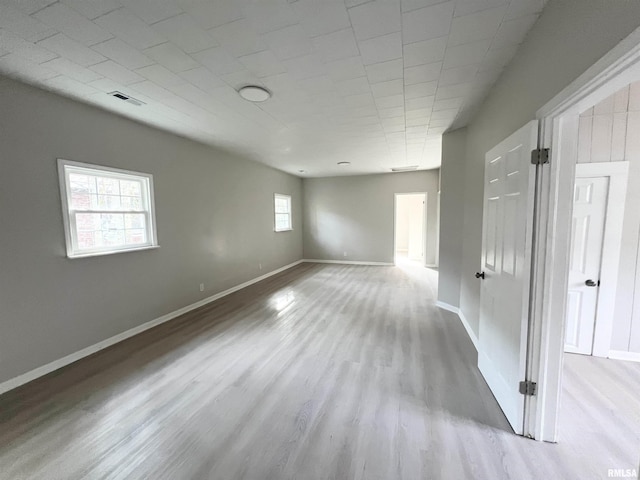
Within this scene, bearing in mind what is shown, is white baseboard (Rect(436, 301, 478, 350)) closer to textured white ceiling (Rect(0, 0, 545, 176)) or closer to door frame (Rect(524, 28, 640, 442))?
door frame (Rect(524, 28, 640, 442))

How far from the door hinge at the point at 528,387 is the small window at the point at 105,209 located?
3.96 m

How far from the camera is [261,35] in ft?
5.48

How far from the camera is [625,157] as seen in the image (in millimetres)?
2236

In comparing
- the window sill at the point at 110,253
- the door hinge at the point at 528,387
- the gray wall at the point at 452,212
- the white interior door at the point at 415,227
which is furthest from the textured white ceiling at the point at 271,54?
the white interior door at the point at 415,227

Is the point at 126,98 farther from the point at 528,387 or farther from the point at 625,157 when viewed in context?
the point at 625,157

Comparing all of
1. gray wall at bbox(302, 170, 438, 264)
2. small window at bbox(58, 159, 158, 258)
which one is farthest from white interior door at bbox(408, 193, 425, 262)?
small window at bbox(58, 159, 158, 258)

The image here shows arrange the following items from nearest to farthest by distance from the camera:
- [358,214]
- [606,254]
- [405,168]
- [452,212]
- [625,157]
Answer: [625,157] → [606,254] → [452,212] → [405,168] → [358,214]

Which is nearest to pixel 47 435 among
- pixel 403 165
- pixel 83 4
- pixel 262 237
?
pixel 83 4

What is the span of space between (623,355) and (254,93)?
4.33 meters

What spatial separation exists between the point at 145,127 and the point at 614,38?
13.5 ft

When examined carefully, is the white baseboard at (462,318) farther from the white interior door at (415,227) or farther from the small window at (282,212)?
the white interior door at (415,227)

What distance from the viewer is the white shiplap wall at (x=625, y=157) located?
221 centimetres

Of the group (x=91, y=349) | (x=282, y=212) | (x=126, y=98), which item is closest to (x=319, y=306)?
(x=91, y=349)

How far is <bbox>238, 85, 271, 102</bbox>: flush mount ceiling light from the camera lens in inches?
92.0
